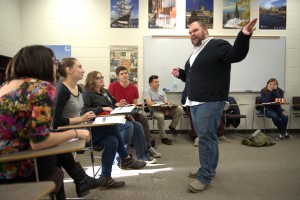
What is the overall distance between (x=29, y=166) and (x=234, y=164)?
8.92 feet

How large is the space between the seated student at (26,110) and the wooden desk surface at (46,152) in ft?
0.14

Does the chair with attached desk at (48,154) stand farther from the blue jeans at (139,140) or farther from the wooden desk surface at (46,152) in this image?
the blue jeans at (139,140)

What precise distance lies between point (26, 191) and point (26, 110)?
0.60 m

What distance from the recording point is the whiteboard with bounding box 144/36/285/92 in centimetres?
588

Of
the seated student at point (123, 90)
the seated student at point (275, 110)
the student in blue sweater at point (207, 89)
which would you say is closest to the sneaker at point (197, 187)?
the student in blue sweater at point (207, 89)

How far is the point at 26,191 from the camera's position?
817 millimetres

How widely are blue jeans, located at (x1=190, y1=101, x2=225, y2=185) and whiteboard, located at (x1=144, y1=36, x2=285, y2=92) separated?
332 centimetres

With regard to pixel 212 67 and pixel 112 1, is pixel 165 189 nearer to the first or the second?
pixel 212 67

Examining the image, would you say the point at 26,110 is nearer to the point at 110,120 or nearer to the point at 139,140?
the point at 110,120

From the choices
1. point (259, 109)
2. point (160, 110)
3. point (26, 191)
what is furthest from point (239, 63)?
point (26, 191)

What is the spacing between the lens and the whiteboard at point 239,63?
5.88 meters

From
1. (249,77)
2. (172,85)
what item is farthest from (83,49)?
(249,77)

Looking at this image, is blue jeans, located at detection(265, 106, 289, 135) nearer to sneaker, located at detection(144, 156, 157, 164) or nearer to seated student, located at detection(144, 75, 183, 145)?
seated student, located at detection(144, 75, 183, 145)

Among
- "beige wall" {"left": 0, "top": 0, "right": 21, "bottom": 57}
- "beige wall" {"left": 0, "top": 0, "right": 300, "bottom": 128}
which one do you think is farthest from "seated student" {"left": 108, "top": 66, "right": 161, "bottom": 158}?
"beige wall" {"left": 0, "top": 0, "right": 21, "bottom": 57}
